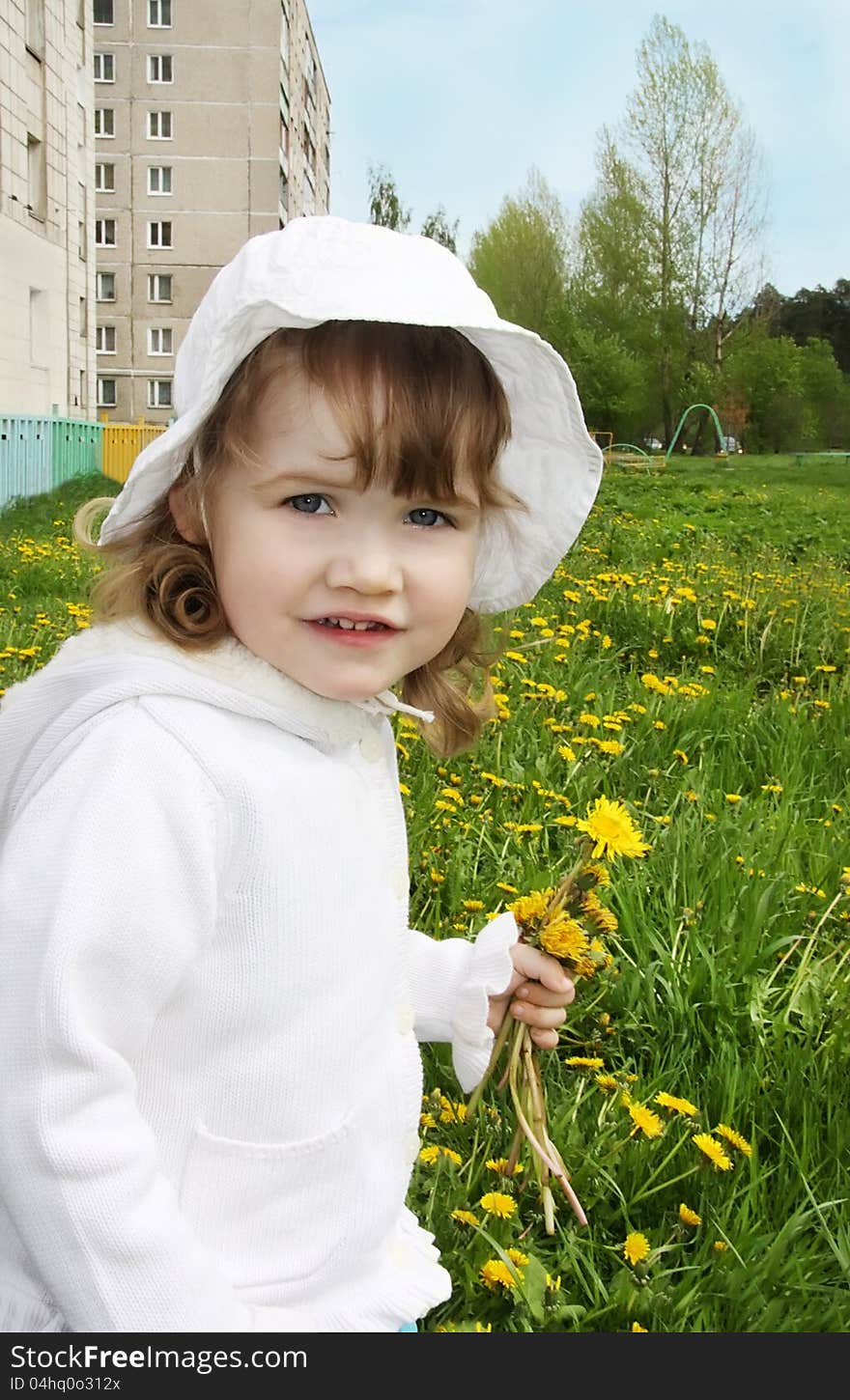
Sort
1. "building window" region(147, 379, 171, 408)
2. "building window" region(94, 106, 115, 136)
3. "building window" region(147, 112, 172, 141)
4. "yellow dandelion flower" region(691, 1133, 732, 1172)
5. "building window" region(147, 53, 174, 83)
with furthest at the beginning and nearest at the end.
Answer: "building window" region(147, 379, 171, 408) < "building window" region(94, 106, 115, 136) < "building window" region(147, 112, 172, 141) < "building window" region(147, 53, 174, 83) < "yellow dandelion flower" region(691, 1133, 732, 1172)

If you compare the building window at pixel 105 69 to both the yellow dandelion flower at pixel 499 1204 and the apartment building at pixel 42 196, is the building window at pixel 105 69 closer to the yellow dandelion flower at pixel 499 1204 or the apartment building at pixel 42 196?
the apartment building at pixel 42 196

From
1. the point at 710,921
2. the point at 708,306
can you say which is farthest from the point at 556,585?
the point at 708,306

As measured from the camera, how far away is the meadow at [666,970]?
1.60m

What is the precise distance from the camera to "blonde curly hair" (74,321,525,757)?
3.78ft

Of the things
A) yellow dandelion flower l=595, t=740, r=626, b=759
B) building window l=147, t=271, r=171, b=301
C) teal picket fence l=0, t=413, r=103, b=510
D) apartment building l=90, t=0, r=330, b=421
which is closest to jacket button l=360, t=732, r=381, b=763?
yellow dandelion flower l=595, t=740, r=626, b=759

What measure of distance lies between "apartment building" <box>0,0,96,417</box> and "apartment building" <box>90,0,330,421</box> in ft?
69.1

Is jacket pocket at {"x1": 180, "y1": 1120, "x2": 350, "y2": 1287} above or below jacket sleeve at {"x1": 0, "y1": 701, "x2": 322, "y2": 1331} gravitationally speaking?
below

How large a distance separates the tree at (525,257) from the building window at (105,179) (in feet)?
37.4

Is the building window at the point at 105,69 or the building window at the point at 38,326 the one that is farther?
the building window at the point at 105,69

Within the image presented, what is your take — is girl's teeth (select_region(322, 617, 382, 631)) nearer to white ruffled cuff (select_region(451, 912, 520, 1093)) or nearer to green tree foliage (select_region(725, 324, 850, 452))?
white ruffled cuff (select_region(451, 912, 520, 1093))

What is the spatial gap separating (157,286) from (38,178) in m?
24.6

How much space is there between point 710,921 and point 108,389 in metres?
40.5

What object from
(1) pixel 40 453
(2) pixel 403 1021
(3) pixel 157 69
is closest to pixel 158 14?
(3) pixel 157 69

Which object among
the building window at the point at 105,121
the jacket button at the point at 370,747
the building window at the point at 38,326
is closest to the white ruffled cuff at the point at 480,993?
the jacket button at the point at 370,747
